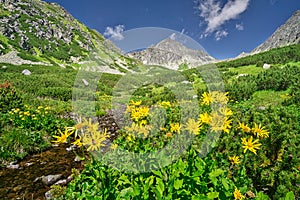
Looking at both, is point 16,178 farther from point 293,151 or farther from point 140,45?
point 293,151

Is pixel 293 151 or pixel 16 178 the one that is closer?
pixel 293 151

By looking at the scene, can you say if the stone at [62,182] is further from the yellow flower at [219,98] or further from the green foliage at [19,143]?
the yellow flower at [219,98]

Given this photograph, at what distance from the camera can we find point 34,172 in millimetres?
5574

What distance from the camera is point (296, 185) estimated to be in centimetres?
281

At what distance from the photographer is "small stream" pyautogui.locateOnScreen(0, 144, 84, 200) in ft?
15.0

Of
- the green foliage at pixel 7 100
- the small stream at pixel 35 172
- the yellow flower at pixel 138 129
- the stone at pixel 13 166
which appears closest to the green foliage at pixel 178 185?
the yellow flower at pixel 138 129

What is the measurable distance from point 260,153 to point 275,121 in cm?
66

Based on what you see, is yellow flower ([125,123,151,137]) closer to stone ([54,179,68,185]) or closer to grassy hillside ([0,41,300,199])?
A: grassy hillside ([0,41,300,199])

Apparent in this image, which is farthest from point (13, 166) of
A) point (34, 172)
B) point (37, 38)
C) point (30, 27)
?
point (30, 27)

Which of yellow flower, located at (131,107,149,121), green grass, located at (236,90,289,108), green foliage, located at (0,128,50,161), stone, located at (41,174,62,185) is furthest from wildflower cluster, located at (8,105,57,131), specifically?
green grass, located at (236,90,289,108)

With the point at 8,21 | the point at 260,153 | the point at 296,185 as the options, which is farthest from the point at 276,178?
the point at 8,21

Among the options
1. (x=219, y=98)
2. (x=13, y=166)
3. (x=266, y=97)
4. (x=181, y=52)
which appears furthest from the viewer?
(x=266, y=97)

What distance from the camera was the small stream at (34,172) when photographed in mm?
4586

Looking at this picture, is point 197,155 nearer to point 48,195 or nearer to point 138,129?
point 138,129
